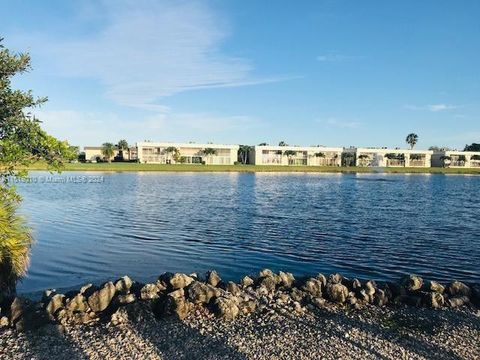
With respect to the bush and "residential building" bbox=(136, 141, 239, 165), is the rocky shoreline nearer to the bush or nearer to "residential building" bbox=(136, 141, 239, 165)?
the bush

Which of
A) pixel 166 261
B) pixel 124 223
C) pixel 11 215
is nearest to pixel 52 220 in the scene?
pixel 124 223

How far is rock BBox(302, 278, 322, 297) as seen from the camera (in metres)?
14.9

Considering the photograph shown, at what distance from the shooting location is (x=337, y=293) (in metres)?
14.5

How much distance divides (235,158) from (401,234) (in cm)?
16022

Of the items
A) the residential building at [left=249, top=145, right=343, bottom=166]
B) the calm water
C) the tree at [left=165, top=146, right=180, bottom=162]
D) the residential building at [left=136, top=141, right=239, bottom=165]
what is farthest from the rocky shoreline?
the residential building at [left=249, top=145, right=343, bottom=166]

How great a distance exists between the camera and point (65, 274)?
1895cm

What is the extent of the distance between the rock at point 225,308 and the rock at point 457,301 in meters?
7.13

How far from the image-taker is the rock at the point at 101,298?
1291 cm

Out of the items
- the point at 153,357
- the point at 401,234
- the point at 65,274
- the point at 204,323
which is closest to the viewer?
the point at 153,357

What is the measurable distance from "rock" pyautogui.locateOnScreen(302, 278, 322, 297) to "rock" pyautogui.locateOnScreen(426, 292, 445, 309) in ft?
11.4

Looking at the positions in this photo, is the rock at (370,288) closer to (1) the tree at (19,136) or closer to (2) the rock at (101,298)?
(2) the rock at (101,298)

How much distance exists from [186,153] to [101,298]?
570 ft

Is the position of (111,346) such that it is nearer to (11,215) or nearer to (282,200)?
(11,215)

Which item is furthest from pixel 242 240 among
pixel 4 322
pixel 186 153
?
pixel 186 153
